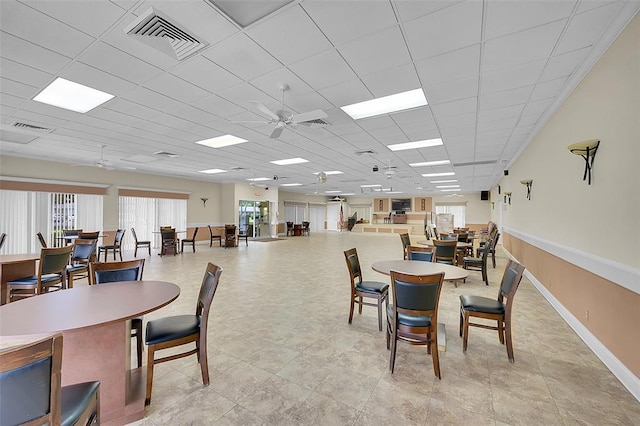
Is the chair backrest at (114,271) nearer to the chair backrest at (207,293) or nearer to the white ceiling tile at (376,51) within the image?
the chair backrest at (207,293)

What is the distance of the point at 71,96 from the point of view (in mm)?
3756

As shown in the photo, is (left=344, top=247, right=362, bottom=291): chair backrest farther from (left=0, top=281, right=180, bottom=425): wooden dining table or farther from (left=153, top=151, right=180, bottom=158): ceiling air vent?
(left=153, top=151, right=180, bottom=158): ceiling air vent

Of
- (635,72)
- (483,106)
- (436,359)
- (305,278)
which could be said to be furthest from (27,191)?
(635,72)

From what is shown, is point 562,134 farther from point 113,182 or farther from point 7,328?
point 113,182

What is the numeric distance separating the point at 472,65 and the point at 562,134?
6.78ft

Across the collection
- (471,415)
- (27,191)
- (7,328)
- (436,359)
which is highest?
(27,191)

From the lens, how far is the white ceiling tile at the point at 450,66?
2.66m

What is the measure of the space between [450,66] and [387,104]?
1107mm

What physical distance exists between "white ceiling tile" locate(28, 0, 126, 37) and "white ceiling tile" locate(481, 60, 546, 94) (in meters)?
3.67

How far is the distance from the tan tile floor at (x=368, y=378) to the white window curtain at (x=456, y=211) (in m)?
16.2

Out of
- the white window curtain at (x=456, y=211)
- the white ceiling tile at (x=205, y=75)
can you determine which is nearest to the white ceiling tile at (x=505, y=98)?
the white ceiling tile at (x=205, y=75)

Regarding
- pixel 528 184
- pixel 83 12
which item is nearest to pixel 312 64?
pixel 83 12

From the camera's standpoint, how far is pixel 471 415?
193cm

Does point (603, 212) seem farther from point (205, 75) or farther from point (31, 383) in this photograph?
point (205, 75)
